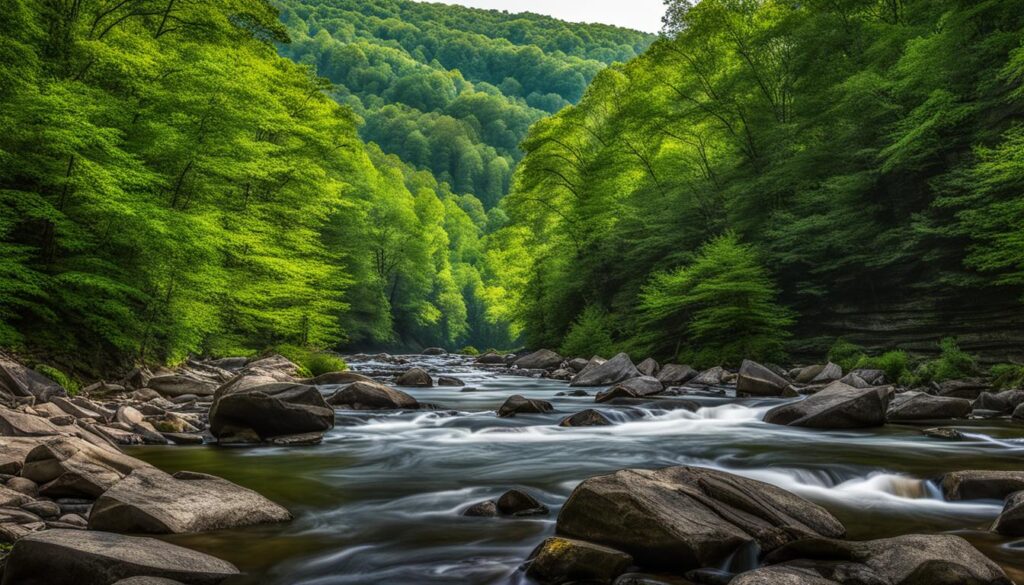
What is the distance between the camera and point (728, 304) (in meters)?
18.8

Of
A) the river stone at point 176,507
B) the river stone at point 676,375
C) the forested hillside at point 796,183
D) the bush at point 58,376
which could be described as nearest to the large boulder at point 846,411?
the forested hillside at point 796,183

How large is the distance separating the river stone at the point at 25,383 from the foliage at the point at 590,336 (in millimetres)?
18606

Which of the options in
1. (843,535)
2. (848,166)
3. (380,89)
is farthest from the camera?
(380,89)

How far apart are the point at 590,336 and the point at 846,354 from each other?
1054 centimetres

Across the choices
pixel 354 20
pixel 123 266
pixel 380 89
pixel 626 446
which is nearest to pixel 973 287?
pixel 626 446

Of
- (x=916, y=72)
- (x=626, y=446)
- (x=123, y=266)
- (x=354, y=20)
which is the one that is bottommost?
(x=626, y=446)

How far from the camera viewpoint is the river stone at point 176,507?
427 cm

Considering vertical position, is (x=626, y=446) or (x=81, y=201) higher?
(x=81, y=201)

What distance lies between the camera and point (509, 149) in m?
106

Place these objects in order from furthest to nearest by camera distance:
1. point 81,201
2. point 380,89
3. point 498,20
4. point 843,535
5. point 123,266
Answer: point 498,20
point 380,89
point 123,266
point 81,201
point 843,535

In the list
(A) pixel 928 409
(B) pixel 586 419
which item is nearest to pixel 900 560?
(B) pixel 586 419

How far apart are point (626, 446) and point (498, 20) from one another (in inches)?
6365

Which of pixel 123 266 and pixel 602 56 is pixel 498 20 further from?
pixel 123 266

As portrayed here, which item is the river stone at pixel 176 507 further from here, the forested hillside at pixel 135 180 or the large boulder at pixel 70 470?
the forested hillside at pixel 135 180
